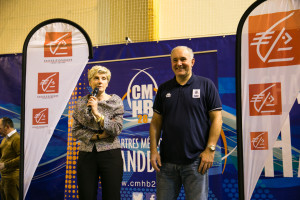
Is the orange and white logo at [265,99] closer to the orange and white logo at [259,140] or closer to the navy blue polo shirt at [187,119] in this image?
the orange and white logo at [259,140]

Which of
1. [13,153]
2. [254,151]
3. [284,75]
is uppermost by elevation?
[284,75]

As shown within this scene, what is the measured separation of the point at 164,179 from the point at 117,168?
38 centimetres

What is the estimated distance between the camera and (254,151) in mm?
2551

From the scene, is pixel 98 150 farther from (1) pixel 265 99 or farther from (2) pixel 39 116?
(1) pixel 265 99

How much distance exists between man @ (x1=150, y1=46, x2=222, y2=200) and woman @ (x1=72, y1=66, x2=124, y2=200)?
0.32m

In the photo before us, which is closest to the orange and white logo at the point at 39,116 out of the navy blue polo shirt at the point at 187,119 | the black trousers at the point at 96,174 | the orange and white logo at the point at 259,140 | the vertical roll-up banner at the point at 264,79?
the black trousers at the point at 96,174

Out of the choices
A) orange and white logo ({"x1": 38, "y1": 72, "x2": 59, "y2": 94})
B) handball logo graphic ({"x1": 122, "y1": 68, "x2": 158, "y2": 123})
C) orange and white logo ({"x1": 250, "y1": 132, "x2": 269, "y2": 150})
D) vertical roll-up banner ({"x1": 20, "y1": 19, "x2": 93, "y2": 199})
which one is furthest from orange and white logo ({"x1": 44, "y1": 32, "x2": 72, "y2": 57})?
orange and white logo ({"x1": 250, "y1": 132, "x2": 269, "y2": 150})

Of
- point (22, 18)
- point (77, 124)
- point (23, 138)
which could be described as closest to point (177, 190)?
point (77, 124)

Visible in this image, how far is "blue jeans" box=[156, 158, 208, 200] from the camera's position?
217 centimetres

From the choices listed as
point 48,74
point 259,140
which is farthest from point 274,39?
point 48,74

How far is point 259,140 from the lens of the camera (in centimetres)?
253

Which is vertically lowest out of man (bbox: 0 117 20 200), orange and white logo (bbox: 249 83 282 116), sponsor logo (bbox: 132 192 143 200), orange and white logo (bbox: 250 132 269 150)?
sponsor logo (bbox: 132 192 143 200)

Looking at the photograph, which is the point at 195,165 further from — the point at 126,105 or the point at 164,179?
the point at 126,105

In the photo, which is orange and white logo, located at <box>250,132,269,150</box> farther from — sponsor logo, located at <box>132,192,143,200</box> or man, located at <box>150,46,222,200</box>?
sponsor logo, located at <box>132,192,143,200</box>
